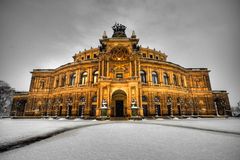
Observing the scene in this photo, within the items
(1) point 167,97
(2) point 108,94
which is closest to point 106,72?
(2) point 108,94

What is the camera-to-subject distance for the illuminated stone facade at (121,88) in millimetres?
23688

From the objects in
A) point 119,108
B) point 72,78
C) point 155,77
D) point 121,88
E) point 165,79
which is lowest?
point 119,108

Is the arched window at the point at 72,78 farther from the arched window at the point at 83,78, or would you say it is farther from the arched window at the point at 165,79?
the arched window at the point at 165,79

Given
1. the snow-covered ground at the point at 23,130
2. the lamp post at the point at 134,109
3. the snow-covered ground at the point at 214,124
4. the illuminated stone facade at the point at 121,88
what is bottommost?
the snow-covered ground at the point at 214,124

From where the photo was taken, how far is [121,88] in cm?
2372

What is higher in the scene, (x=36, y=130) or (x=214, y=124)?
(x=36, y=130)

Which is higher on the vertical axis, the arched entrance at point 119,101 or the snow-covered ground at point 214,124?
the arched entrance at point 119,101

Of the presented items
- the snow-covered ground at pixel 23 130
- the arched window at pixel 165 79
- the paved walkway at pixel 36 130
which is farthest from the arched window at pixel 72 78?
the arched window at pixel 165 79

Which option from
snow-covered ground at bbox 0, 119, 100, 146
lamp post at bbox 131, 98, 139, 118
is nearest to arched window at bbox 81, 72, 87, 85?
lamp post at bbox 131, 98, 139, 118

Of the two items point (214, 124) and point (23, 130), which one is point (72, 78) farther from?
point (214, 124)

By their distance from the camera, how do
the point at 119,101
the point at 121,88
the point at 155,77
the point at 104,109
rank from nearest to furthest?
the point at 104,109
the point at 121,88
the point at 119,101
the point at 155,77

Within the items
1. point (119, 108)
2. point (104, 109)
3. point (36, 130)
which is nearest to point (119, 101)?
point (119, 108)

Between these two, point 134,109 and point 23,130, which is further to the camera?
point 134,109

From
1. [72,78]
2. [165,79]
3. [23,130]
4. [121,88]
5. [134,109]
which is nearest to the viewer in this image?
[23,130]
